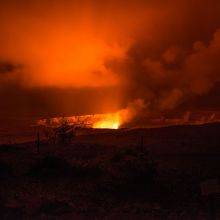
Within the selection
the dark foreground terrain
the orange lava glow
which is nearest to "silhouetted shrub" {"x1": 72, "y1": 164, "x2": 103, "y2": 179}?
the dark foreground terrain

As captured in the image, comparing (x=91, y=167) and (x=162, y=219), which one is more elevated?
(x=91, y=167)

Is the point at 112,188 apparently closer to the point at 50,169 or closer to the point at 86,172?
the point at 86,172

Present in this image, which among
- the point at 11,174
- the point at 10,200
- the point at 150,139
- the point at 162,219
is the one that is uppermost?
the point at 150,139

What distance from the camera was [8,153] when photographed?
1259 inches

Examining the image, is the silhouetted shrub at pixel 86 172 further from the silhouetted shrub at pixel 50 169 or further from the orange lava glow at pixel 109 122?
the orange lava glow at pixel 109 122

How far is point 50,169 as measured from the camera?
22.7m

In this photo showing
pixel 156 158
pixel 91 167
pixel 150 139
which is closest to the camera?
pixel 91 167

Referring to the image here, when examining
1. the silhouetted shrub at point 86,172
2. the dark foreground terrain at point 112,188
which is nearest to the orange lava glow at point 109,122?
the dark foreground terrain at point 112,188

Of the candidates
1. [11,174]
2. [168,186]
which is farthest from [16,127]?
[168,186]

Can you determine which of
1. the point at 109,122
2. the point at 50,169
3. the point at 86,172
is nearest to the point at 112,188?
the point at 86,172

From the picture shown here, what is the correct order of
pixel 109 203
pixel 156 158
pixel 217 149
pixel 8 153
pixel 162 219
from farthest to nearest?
pixel 217 149 → pixel 8 153 → pixel 156 158 → pixel 109 203 → pixel 162 219

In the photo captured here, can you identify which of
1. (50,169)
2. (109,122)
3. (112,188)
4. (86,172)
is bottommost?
(112,188)

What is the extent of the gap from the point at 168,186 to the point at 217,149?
1518cm

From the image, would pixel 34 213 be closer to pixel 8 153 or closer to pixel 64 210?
pixel 64 210
